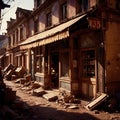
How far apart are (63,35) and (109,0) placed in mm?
2842

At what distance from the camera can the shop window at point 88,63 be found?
10409 millimetres

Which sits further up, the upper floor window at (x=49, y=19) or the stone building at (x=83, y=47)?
the upper floor window at (x=49, y=19)

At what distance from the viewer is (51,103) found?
1041 cm

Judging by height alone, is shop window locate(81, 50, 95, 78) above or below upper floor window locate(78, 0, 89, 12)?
below

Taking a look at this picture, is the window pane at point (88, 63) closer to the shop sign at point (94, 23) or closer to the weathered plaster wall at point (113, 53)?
the weathered plaster wall at point (113, 53)

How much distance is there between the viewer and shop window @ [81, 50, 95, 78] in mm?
10409

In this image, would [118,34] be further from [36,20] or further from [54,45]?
[36,20]

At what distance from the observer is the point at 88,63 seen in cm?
1070

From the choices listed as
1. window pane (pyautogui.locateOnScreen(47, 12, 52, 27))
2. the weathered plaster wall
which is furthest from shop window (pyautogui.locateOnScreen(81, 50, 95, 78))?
window pane (pyautogui.locateOnScreen(47, 12, 52, 27))

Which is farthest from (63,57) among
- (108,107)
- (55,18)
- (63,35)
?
(108,107)

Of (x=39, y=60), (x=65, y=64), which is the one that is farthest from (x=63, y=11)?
(x=39, y=60)

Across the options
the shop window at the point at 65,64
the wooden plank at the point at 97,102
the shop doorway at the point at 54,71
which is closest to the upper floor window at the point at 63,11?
the shop window at the point at 65,64

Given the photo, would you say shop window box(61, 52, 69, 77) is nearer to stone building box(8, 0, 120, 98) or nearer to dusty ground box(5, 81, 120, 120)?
stone building box(8, 0, 120, 98)

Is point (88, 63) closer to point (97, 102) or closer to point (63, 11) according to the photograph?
point (97, 102)
